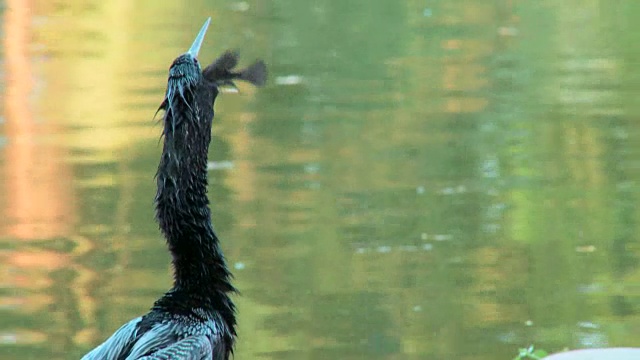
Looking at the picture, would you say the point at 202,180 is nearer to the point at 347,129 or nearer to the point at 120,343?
the point at 120,343

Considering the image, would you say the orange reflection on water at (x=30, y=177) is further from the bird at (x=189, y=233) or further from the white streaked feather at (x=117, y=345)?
the white streaked feather at (x=117, y=345)

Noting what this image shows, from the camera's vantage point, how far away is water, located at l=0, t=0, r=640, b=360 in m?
Result: 7.40

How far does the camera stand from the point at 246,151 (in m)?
11.0

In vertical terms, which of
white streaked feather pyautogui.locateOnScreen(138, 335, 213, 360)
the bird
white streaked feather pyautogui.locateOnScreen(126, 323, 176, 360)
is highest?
the bird

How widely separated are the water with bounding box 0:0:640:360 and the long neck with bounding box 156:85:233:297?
254 centimetres

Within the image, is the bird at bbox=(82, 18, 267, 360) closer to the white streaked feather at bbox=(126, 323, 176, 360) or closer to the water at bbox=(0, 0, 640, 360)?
the white streaked feather at bbox=(126, 323, 176, 360)

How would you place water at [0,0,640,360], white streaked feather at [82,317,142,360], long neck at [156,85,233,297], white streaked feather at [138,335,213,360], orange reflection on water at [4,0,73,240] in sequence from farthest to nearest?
orange reflection on water at [4,0,73,240] → water at [0,0,640,360] → long neck at [156,85,233,297] → white streaked feather at [82,317,142,360] → white streaked feather at [138,335,213,360]

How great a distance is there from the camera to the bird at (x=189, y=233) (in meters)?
4.16

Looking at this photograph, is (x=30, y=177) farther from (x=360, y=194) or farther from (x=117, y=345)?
(x=117, y=345)

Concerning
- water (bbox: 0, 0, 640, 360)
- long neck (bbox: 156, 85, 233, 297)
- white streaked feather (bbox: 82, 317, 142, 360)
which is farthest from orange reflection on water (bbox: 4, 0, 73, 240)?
white streaked feather (bbox: 82, 317, 142, 360)

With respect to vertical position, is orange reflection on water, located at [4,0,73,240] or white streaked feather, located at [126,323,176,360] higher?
orange reflection on water, located at [4,0,73,240]

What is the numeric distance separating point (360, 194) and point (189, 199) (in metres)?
5.29

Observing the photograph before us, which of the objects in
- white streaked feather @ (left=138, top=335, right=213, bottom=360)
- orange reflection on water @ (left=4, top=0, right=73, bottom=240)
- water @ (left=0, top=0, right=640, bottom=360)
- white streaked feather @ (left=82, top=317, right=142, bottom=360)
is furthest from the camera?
orange reflection on water @ (left=4, top=0, right=73, bottom=240)

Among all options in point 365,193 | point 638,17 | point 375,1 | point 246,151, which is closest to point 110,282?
point 365,193
